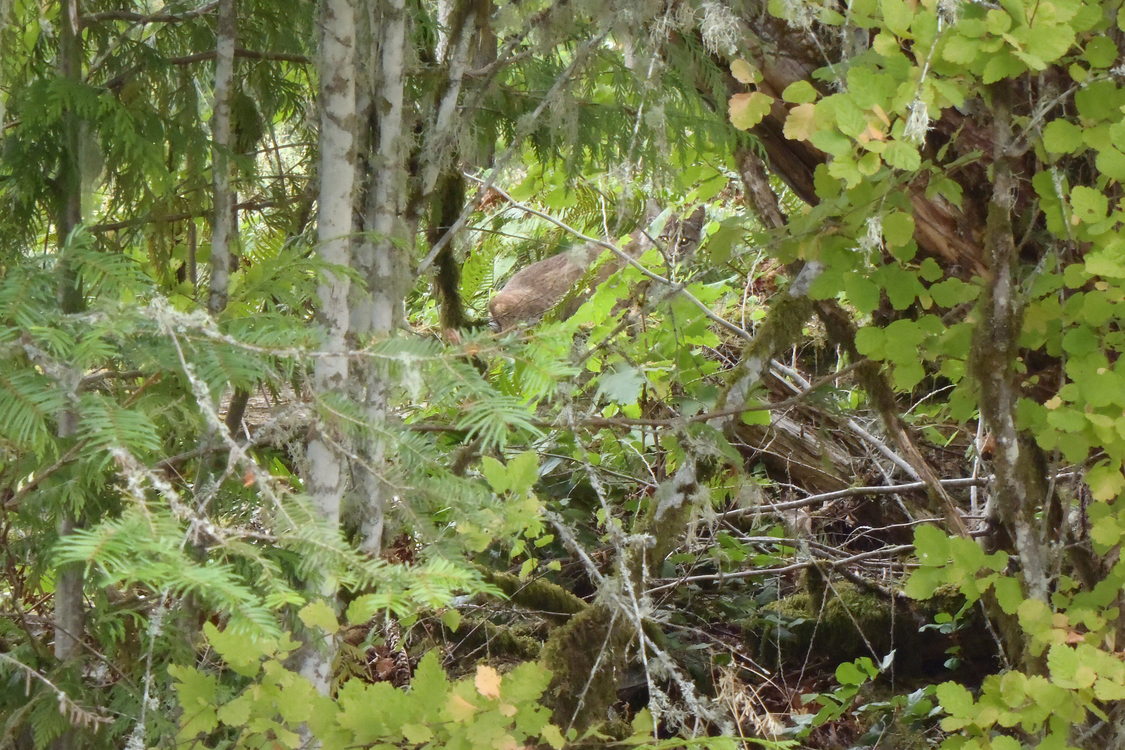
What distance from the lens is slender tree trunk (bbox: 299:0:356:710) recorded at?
178cm

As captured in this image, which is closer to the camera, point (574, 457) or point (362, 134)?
point (362, 134)

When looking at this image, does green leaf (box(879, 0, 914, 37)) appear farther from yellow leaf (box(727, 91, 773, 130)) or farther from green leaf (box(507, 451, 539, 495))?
green leaf (box(507, 451, 539, 495))

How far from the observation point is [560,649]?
227 centimetres

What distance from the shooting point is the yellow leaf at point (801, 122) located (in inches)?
65.9

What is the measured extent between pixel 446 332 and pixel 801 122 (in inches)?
33.6

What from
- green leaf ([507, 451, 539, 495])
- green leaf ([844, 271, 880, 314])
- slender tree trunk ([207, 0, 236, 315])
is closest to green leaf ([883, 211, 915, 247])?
green leaf ([844, 271, 880, 314])

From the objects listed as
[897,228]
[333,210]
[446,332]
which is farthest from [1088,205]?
[333,210]

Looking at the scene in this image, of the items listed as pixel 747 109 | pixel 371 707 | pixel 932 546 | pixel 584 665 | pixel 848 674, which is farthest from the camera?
pixel 848 674

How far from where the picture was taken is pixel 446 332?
6.68 feet

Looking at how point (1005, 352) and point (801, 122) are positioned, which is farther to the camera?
point (1005, 352)

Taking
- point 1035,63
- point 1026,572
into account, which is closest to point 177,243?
point 1035,63

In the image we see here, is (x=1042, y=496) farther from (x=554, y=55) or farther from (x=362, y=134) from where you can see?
(x=362, y=134)

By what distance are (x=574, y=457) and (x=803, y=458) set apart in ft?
3.40

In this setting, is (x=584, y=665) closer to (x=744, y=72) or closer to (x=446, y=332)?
(x=446, y=332)
